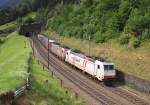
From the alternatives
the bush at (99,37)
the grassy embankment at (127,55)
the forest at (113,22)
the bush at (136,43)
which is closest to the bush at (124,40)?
the forest at (113,22)

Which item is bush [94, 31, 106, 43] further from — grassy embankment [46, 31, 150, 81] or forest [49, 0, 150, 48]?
grassy embankment [46, 31, 150, 81]

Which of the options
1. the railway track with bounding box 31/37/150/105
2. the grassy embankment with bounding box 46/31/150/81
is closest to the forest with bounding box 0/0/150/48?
the grassy embankment with bounding box 46/31/150/81

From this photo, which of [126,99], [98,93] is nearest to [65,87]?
[98,93]

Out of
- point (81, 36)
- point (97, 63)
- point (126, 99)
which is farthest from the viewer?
point (81, 36)

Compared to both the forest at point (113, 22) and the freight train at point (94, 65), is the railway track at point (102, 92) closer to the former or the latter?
the freight train at point (94, 65)

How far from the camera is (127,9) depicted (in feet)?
290

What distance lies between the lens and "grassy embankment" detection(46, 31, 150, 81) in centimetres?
6241

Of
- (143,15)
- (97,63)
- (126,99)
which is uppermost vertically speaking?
(143,15)

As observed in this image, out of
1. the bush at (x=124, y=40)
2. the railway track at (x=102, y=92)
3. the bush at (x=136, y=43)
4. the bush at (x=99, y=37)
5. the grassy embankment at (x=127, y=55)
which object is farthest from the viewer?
the bush at (x=99, y=37)

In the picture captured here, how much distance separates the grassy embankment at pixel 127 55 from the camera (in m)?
62.4

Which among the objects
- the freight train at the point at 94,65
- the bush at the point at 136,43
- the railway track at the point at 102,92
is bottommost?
the railway track at the point at 102,92

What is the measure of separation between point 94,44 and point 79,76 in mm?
23627

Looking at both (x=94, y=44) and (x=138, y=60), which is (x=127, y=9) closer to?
(x=94, y=44)

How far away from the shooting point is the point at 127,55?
70562 millimetres
